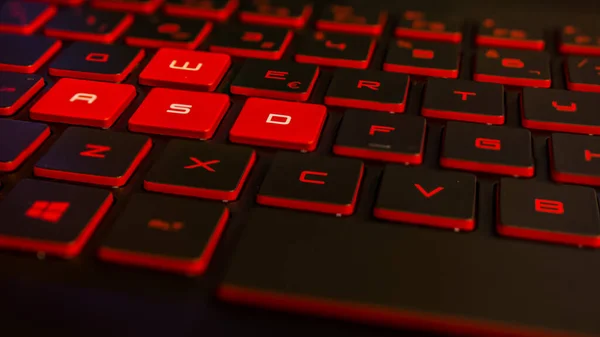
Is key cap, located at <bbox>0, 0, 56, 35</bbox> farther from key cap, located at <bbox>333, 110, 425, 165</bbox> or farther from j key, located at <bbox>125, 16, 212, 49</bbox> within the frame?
key cap, located at <bbox>333, 110, 425, 165</bbox>

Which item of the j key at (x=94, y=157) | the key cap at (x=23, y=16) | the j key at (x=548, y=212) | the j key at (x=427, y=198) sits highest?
the key cap at (x=23, y=16)

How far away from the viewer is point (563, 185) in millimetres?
357

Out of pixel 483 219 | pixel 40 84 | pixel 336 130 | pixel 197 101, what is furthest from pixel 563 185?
pixel 40 84

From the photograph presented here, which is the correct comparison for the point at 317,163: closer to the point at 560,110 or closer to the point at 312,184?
the point at 312,184

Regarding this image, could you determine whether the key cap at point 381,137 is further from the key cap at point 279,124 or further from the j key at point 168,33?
the j key at point 168,33

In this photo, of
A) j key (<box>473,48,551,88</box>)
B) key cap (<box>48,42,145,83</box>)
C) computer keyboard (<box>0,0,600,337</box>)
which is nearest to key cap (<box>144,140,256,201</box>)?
computer keyboard (<box>0,0,600,337</box>)

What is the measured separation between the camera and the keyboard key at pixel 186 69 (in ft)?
1.50

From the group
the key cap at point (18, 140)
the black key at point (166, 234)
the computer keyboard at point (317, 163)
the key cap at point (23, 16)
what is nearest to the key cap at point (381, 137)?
the computer keyboard at point (317, 163)

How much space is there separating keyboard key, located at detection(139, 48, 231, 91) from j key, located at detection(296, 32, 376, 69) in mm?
73

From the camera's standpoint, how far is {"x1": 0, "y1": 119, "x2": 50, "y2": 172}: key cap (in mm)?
379

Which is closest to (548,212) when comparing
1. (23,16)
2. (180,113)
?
(180,113)

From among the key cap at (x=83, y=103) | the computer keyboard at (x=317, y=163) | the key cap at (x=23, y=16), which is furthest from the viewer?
the key cap at (x=23, y=16)

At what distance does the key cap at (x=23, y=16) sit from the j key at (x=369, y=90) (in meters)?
0.31

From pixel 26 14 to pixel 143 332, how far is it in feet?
1.27
